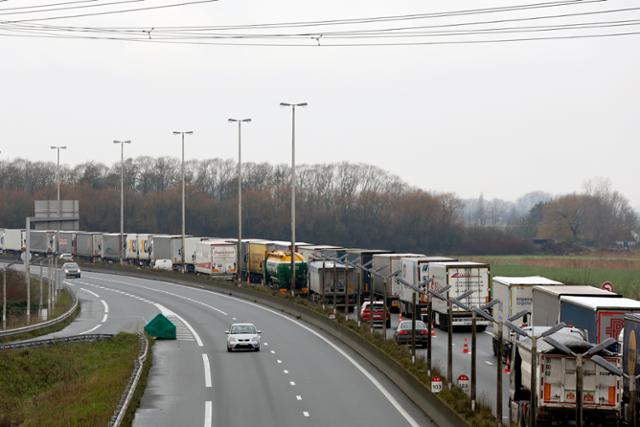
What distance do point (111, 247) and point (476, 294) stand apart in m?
88.1

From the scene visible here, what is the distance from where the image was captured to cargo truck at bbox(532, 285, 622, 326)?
42250 millimetres

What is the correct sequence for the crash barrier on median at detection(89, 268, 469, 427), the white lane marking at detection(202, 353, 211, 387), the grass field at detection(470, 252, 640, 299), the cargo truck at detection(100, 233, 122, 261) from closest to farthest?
1. the crash barrier on median at detection(89, 268, 469, 427)
2. the white lane marking at detection(202, 353, 211, 387)
3. the grass field at detection(470, 252, 640, 299)
4. the cargo truck at detection(100, 233, 122, 261)

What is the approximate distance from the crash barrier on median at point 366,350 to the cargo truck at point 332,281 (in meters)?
2.66

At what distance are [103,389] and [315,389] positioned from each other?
27.2 feet

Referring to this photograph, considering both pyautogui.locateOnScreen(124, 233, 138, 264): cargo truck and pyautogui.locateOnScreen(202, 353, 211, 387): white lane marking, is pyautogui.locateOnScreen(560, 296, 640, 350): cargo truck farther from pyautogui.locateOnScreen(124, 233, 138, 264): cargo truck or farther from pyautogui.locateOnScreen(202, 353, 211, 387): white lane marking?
pyautogui.locateOnScreen(124, 233, 138, 264): cargo truck

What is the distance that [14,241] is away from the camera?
15862 cm

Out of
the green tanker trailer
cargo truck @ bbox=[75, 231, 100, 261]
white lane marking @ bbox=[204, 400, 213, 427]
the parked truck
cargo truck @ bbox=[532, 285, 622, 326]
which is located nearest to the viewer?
Result: white lane marking @ bbox=[204, 400, 213, 427]

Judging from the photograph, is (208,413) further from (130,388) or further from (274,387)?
(274,387)

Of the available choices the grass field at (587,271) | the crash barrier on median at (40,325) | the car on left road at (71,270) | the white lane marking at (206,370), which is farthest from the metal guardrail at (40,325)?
the grass field at (587,271)

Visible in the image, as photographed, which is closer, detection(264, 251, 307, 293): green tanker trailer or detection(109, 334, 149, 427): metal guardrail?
detection(109, 334, 149, 427): metal guardrail

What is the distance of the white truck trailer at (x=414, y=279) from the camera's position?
68.4 meters

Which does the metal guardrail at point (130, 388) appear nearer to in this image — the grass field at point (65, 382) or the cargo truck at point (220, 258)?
the grass field at point (65, 382)

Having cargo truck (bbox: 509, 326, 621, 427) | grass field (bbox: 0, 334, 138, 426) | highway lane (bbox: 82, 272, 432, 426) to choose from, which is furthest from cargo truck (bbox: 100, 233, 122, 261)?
cargo truck (bbox: 509, 326, 621, 427)

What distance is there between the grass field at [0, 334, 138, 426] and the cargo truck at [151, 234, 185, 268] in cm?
5997
